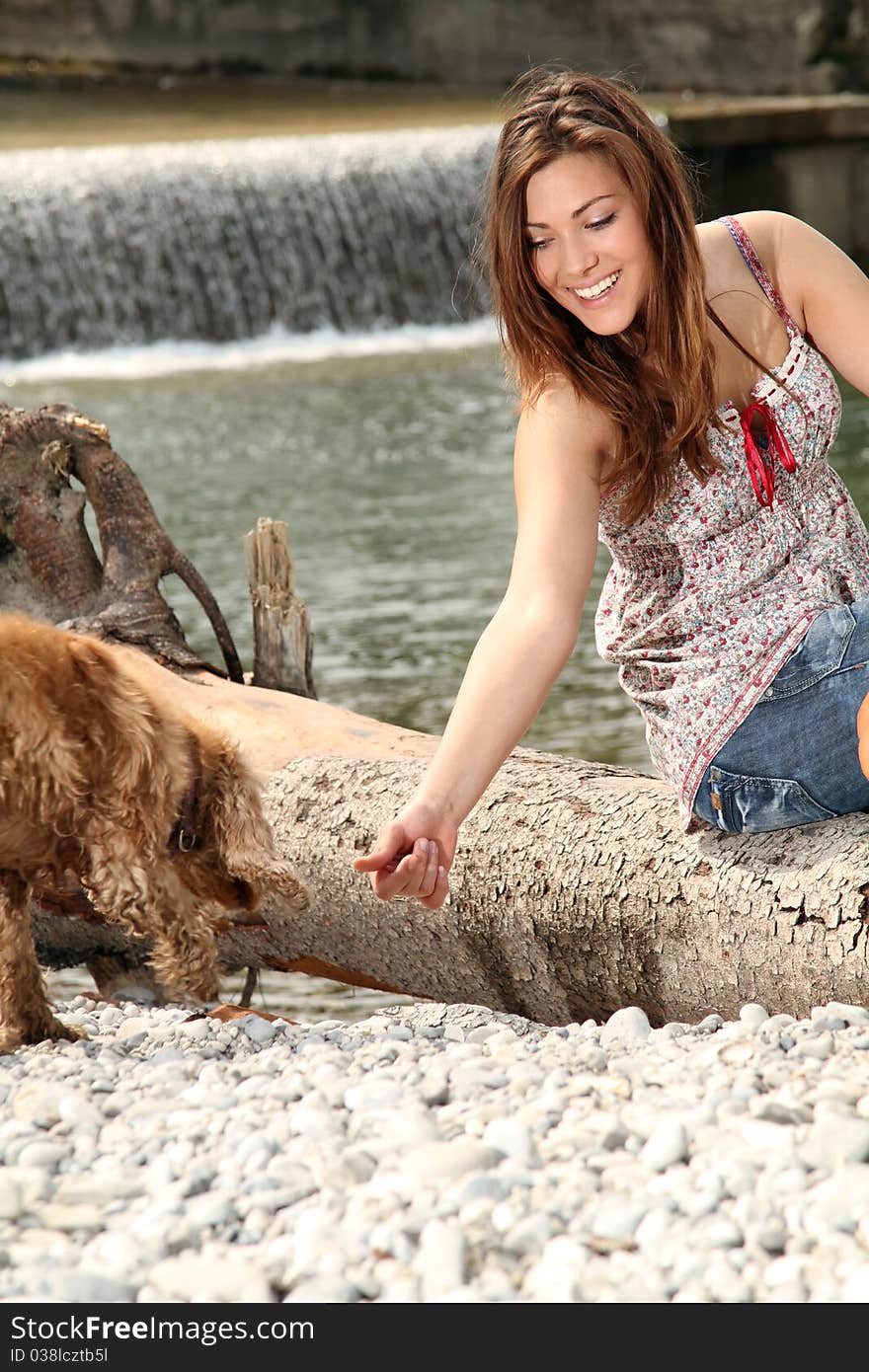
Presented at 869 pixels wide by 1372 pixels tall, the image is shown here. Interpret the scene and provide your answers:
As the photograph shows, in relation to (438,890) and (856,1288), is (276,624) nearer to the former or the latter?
(438,890)

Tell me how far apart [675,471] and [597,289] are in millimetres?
400

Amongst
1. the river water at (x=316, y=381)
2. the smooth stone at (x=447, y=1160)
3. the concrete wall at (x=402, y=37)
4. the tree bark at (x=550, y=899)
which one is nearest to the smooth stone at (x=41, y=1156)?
the smooth stone at (x=447, y=1160)

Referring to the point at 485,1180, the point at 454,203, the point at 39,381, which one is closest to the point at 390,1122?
the point at 485,1180

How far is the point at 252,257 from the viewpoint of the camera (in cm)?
1661

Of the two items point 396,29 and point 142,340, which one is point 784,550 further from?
point 396,29

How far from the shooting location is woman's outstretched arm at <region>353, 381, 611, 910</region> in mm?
2867

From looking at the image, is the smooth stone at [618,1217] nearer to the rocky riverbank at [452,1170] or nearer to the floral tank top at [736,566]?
the rocky riverbank at [452,1170]

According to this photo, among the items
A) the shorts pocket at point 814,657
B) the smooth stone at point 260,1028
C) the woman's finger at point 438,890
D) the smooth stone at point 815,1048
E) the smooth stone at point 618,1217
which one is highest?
the shorts pocket at point 814,657

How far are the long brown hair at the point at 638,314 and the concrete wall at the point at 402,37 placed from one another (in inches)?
911

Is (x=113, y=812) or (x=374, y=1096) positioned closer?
(x=374, y=1096)

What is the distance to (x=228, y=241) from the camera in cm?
1664

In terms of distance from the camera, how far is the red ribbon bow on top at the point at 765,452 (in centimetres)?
333

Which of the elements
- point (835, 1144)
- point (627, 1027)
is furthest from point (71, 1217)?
point (627, 1027)

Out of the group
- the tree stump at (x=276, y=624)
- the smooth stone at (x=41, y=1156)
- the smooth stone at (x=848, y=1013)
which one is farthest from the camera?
the tree stump at (x=276, y=624)
